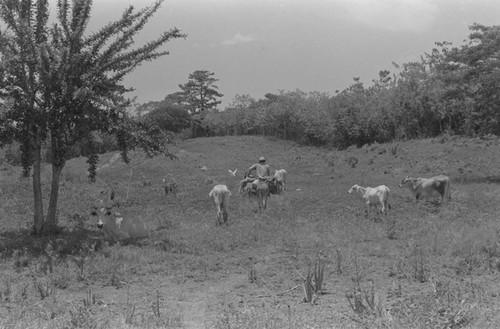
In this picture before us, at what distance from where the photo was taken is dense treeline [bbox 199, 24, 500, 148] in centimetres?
2717

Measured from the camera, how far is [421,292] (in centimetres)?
826

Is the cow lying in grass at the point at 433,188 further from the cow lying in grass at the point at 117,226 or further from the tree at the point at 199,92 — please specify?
the tree at the point at 199,92

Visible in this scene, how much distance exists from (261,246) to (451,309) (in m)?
6.30

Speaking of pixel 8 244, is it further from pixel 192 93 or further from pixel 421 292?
pixel 192 93

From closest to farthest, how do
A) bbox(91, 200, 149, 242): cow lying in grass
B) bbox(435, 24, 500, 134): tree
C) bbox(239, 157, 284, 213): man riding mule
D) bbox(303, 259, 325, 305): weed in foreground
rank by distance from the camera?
bbox(303, 259, 325, 305): weed in foreground < bbox(91, 200, 149, 242): cow lying in grass < bbox(239, 157, 284, 213): man riding mule < bbox(435, 24, 500, 134): tree

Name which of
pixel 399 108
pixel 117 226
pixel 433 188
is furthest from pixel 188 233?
pixel 399 108

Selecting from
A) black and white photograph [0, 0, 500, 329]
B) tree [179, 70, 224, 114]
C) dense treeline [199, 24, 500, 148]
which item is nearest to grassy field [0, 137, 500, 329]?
black and white photograph [0, 0, 500, 329]

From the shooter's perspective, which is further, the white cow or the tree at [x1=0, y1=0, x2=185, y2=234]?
the white cow

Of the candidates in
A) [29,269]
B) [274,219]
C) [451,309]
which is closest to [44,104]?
[29,269]

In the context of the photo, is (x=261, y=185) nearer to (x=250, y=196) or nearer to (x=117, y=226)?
(x=250, y=196)

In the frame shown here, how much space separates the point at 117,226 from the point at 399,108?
40.3m

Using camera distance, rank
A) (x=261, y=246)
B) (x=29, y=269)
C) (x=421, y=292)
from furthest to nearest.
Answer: (x=261, y=246), (x=29, y=269), (x=421, y=292)

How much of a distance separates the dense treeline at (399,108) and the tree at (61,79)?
18896mm

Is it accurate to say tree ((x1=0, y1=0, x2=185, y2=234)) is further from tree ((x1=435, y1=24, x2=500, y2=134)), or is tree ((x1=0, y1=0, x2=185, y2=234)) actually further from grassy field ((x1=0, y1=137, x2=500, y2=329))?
tree ((x1=435, y1=24, x2=500, y2=134))
